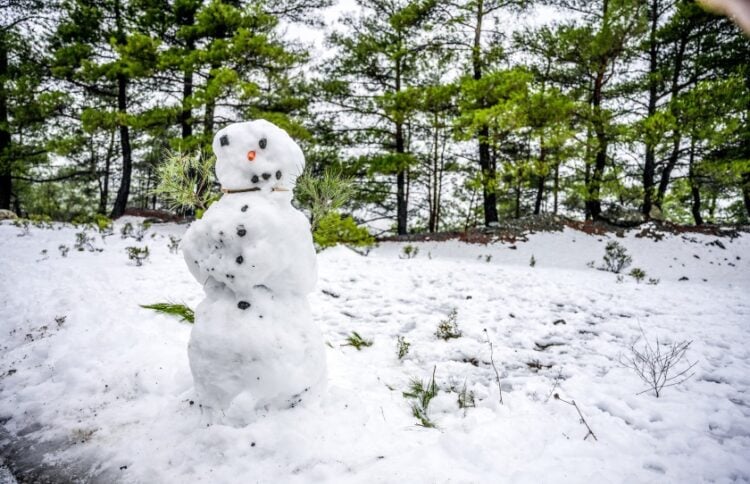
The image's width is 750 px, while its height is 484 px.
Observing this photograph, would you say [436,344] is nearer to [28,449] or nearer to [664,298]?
[28,449]

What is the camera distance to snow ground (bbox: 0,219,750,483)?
1941mm

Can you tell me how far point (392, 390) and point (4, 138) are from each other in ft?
54.5

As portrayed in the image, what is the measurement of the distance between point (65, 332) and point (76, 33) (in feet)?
38.8

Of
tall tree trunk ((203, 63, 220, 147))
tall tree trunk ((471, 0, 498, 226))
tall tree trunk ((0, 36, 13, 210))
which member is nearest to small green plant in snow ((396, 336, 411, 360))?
tall tree trunk ((471, 0, 498, 226))

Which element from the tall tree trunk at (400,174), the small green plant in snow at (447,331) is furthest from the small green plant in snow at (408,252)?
the small green plant in snow at (447,331)

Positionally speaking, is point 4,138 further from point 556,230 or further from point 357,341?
point 556,230

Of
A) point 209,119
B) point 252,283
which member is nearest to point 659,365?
point 252,283

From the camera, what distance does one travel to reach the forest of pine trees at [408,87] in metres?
9.15

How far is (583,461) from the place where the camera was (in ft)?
6.40

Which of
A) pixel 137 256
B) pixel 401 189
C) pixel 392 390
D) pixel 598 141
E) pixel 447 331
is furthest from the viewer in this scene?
pixel 401 189

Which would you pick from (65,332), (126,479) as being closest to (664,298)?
(126,479)

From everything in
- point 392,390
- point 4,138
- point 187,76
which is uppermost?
point 187,76

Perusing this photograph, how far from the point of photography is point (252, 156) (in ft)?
7.48

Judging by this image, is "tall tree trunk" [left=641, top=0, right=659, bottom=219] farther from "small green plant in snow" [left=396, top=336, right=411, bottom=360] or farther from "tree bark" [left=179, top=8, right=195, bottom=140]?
"tree bark" [left=179, top=8, right=195, bottom=140]
